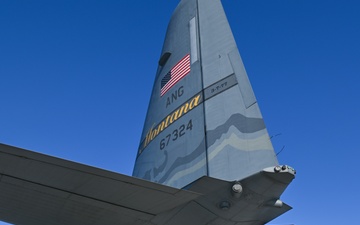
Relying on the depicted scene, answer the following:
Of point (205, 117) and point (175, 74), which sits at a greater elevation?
point (175, 74)

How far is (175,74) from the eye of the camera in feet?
28.3

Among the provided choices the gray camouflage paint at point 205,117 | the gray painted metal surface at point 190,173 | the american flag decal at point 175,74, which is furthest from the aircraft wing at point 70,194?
the american flag decal at point 175,74

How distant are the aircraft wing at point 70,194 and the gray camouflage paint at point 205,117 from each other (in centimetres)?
100

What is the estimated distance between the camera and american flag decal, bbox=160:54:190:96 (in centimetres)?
831

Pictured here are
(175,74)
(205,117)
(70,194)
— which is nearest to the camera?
(70,194)

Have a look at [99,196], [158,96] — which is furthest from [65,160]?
[158,96]

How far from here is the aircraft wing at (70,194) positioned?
523cm

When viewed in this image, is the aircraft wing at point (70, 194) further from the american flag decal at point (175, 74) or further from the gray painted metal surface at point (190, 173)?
the american flag decal at point (175, 74)

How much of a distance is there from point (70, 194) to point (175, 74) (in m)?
3.84

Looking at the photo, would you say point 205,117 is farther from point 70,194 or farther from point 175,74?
point 70,194

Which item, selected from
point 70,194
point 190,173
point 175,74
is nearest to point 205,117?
point 190,173

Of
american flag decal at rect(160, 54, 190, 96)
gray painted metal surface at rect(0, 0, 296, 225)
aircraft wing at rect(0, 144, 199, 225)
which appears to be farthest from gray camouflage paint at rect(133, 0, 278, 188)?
aircraft wing at rect(0, 144, 199, 225)

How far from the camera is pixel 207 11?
858 centimetres

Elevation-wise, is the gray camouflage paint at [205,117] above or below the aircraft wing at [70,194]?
above
